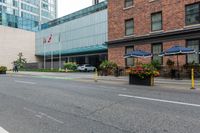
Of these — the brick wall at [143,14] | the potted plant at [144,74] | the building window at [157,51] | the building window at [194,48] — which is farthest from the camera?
the building window at [157,51]

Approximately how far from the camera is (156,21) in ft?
85.0

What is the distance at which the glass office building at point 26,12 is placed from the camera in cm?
8278

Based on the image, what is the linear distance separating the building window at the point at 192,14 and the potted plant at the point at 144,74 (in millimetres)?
9174

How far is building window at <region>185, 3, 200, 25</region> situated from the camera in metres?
22.7

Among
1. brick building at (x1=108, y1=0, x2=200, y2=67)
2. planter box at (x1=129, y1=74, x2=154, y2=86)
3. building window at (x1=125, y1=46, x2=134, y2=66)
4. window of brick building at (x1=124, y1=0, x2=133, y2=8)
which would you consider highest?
window of brick building at (x1=124, y1=0, x2=133, y2=8)

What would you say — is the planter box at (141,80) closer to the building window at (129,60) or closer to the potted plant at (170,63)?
the potted plant at (170,63)

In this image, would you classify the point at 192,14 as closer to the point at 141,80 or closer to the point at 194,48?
the point at 194,48

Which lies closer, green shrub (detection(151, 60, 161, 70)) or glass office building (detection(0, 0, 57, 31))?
green shrub (detection(151, 60, 161, 70))

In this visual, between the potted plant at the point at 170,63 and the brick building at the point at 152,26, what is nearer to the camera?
the brick building at the point at 152,26

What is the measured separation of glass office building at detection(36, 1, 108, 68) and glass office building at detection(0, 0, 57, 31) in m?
15.1

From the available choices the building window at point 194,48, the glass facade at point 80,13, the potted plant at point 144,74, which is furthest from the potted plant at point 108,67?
the glass facade at point 80,13

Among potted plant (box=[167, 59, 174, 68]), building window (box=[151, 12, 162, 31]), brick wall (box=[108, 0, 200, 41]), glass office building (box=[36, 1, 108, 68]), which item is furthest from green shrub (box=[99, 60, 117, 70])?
glass office building (box=[36, 1, 108, 68])

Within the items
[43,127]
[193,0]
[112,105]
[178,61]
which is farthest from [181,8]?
[43,127]

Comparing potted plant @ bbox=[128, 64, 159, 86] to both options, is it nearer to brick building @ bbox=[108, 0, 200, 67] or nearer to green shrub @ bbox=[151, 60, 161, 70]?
green shrub @ bbox=[151, 60, 161, 70]
